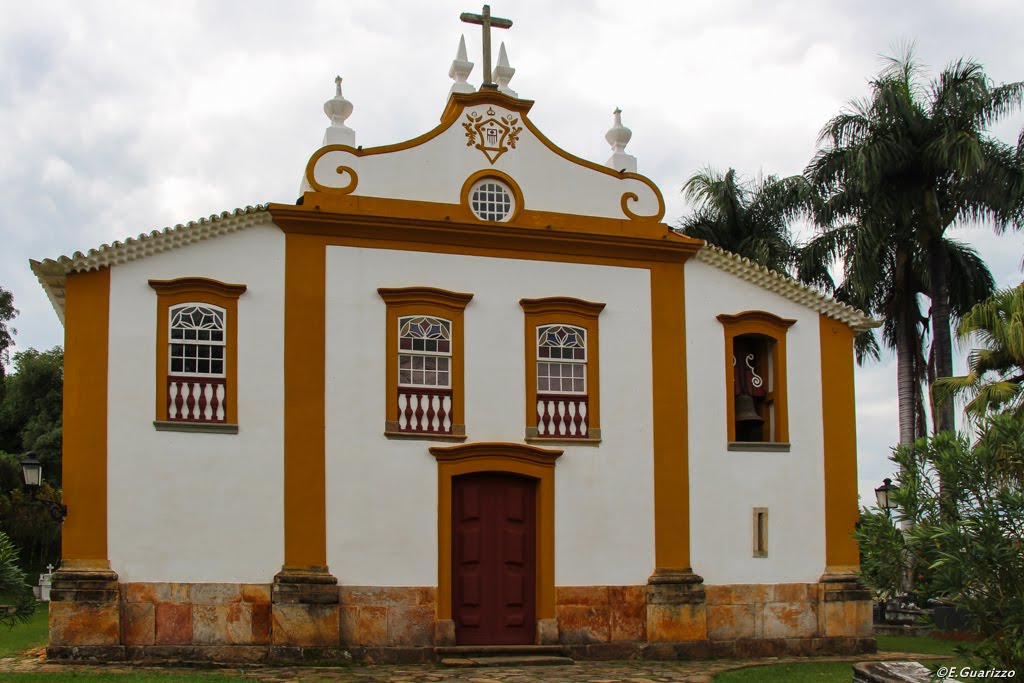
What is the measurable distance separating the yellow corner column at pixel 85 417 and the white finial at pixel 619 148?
7.47m

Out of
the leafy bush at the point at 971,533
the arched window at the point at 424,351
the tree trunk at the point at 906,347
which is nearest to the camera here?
the leafy bush at the point at 971,533

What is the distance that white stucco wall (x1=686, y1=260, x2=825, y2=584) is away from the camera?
17000mm

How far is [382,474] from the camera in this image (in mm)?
15742

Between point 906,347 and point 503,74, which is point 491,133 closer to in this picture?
point 503,74

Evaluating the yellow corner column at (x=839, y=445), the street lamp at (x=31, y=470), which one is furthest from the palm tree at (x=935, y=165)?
the street lamp at (x=31, y=470)

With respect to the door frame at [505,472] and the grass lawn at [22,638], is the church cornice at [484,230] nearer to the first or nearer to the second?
the door frame at [505,472]

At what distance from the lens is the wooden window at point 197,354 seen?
49.7 feet

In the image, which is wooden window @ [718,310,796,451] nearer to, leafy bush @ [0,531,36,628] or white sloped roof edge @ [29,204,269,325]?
white sloped roof edge @ [29,204,269,325]

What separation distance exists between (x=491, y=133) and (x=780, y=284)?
4.91 meters

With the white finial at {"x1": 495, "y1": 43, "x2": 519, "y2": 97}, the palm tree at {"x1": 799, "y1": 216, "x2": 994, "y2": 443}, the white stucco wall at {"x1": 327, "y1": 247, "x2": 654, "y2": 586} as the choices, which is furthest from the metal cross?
the palm tree at {"x1": 799, "y1": 216, "x2": 994, "y2": 443}

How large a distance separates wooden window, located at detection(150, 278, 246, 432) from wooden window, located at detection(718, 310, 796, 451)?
714 cm

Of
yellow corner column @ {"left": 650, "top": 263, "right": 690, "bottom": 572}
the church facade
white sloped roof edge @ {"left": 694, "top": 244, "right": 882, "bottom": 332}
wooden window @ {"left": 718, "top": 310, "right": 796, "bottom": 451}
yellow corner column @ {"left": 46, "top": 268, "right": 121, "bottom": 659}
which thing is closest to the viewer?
yellow corner column @ {"left": 46, "top": 268, "right": 121, "bottom": 659}

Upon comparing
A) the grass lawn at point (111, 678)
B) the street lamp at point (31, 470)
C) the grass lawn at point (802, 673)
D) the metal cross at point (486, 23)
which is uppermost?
the metal cross at point (486, 23)

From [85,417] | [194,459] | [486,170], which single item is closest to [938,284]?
[486,170]
